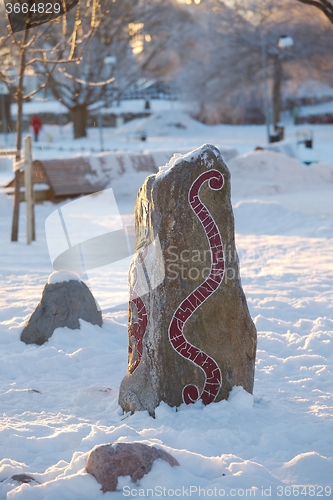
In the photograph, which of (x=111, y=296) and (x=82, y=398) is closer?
(x=82, y=398)

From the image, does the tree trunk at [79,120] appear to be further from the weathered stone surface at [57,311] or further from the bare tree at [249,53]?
the weathered stone surface at [57,311]

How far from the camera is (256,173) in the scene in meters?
17.7

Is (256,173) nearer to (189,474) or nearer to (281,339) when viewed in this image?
(281,339)

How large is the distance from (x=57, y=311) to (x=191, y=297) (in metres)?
2.24

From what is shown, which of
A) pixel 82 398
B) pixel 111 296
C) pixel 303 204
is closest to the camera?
pixel 82 398

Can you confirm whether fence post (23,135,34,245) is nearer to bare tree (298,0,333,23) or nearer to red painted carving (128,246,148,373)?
red painted carving (128,246,148,373)

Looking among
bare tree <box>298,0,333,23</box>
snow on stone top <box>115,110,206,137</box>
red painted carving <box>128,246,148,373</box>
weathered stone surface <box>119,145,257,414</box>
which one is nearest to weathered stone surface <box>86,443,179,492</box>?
weathered stone surface <box>119,145,257,414</box>

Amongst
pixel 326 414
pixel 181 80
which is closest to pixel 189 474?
pixel 326 414

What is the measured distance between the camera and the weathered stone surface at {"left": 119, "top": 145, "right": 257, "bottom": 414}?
4.54 m

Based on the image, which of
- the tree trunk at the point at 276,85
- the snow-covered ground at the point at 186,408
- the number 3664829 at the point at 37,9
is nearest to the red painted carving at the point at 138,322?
the snow-covered ground at the point at 186,408

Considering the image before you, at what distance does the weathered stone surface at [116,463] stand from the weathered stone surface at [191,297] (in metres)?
0.94

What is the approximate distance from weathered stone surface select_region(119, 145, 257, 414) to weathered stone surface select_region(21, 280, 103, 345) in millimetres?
1905

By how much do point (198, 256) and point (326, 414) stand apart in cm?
136

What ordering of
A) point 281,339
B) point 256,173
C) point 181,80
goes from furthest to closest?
point 181,80, point 256,173, point 281,339
